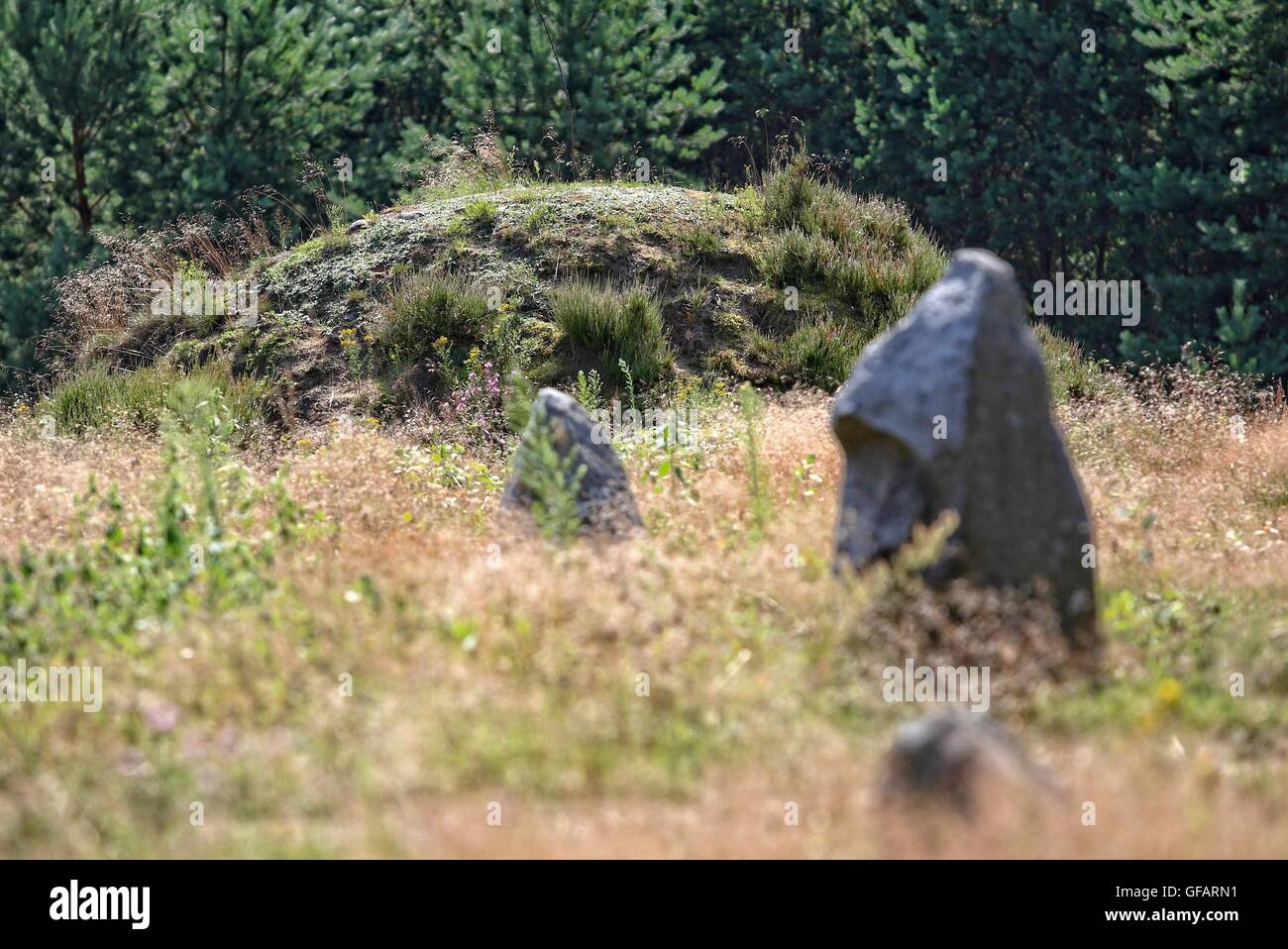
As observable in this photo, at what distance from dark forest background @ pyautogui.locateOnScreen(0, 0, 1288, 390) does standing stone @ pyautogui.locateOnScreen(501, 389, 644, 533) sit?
908 centimetres

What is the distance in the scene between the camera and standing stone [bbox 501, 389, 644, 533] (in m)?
6.56

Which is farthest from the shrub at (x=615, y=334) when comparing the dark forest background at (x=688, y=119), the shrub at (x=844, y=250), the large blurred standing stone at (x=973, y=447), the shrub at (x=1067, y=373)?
the large blurred standing stone at (x=973, y=447)

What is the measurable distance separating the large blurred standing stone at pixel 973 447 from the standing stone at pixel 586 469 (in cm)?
158

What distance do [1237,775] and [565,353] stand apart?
7.28 meters

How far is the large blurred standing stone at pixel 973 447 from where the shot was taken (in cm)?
505

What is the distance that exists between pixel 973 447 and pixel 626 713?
68.2 inches

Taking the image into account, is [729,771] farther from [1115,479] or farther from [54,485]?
[54,485]

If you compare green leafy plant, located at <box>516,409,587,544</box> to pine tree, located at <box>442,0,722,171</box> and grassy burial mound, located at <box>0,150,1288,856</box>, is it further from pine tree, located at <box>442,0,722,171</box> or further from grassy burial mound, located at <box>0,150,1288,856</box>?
pine tree, located at <box>442,0,722,171</box>

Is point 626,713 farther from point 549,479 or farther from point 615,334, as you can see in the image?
point 615,334

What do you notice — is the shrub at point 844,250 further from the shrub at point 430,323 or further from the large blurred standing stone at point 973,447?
the large blurred standing stone at point 973,447

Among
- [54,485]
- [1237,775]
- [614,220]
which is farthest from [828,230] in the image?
[1237,775]

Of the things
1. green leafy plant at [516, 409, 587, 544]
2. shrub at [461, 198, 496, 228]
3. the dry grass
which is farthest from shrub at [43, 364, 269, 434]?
green leafy plant at [516, 409, 587, 544]

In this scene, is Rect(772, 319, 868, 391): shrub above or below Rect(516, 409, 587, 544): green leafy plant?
above

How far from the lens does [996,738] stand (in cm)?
379
